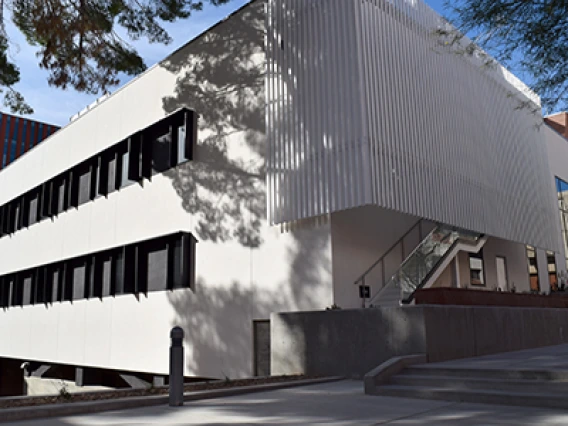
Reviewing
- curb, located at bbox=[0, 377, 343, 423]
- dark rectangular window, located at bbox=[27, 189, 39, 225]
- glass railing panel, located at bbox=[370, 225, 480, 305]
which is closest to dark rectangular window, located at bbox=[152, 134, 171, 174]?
glass railing panel, located at bbox=[370, 225, 480, 305]

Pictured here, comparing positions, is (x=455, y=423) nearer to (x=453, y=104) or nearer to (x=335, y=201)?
(x=335, y=201)

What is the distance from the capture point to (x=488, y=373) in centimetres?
783

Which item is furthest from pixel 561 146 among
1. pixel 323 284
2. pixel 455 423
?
pixel 455 423

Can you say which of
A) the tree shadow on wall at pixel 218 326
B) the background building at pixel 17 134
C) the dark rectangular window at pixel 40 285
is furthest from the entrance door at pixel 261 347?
the background building at pixel 17 134

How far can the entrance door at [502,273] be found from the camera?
64.2 feet

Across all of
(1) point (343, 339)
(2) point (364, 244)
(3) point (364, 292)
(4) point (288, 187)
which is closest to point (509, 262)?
(2) point (364, 244)

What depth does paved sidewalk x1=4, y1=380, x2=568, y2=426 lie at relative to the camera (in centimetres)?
581

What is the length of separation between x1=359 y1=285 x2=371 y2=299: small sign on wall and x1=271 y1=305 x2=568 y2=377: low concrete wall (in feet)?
7.38

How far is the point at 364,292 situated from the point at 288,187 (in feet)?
10.2

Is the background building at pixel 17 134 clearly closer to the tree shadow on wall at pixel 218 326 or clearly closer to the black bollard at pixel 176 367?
the tree shadow on wall at pixel 218 326

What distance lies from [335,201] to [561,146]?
18.9 metres

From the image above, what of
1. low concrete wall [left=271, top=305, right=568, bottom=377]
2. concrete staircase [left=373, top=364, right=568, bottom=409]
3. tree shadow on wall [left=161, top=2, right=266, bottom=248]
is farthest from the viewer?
tree shadow on wall [left=161, top=2, right=266, bottom=248]

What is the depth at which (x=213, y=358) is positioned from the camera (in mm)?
14828

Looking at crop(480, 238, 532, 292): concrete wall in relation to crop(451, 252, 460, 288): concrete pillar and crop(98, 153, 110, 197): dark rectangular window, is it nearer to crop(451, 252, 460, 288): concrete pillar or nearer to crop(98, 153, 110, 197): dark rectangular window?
crop(451, 252, 460, 288): concrete pillar
